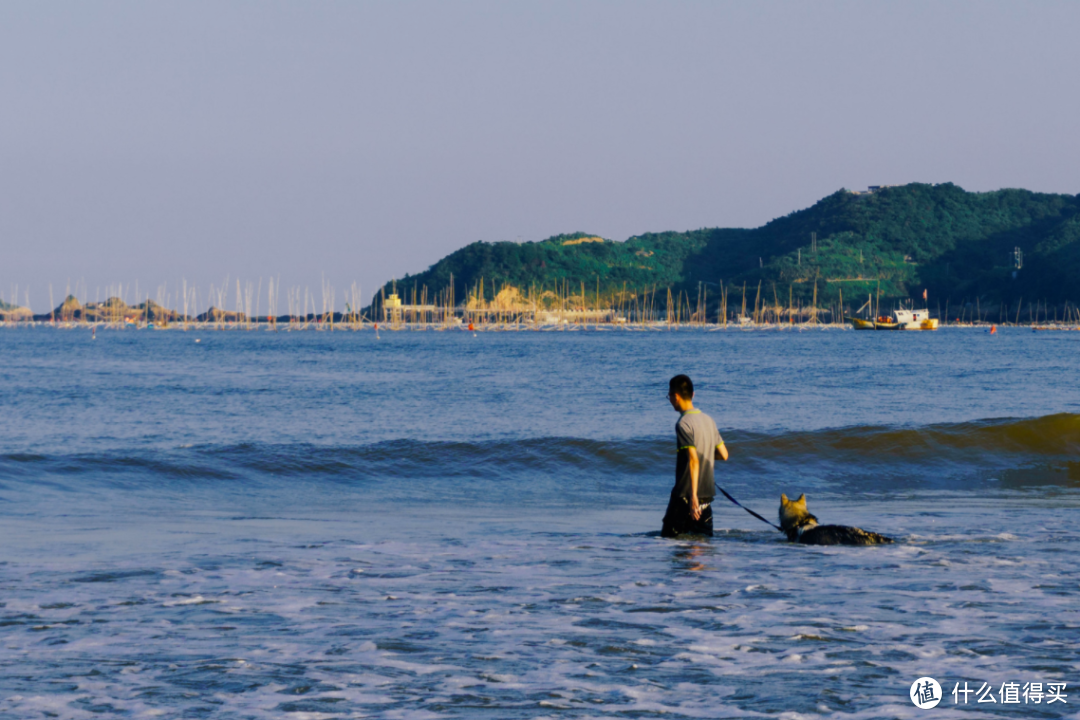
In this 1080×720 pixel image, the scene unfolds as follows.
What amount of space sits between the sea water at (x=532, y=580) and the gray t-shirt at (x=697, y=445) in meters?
0.73

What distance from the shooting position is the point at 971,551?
1053 cm

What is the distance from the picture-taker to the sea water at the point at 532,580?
5.97m

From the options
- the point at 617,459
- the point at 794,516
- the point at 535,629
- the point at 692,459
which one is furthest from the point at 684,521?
the point at 617,459

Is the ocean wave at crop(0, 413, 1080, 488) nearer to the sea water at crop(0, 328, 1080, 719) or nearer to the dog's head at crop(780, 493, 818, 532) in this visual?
the sea water at crop(0, 328, 1080, 719)

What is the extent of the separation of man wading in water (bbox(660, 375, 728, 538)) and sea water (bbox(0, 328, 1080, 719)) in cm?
Result: 36

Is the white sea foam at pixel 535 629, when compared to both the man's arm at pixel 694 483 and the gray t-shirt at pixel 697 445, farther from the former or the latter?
the gray t-shirt at pixel 697 445

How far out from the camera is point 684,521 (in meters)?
11.0

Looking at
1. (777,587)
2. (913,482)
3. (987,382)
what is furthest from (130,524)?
(987,382)

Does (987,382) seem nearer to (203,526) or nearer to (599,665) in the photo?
(203,526)

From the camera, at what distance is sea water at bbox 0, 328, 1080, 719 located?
597cm

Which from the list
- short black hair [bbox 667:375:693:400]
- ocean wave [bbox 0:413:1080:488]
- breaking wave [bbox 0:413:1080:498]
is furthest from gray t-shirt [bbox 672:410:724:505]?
ocean wave [bbox 0:413:1080:488]

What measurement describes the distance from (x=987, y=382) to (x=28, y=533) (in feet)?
158

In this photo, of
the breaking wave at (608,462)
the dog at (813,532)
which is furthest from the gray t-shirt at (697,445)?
the breaking wave at (608,462)

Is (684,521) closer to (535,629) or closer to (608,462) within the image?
(535,629)
